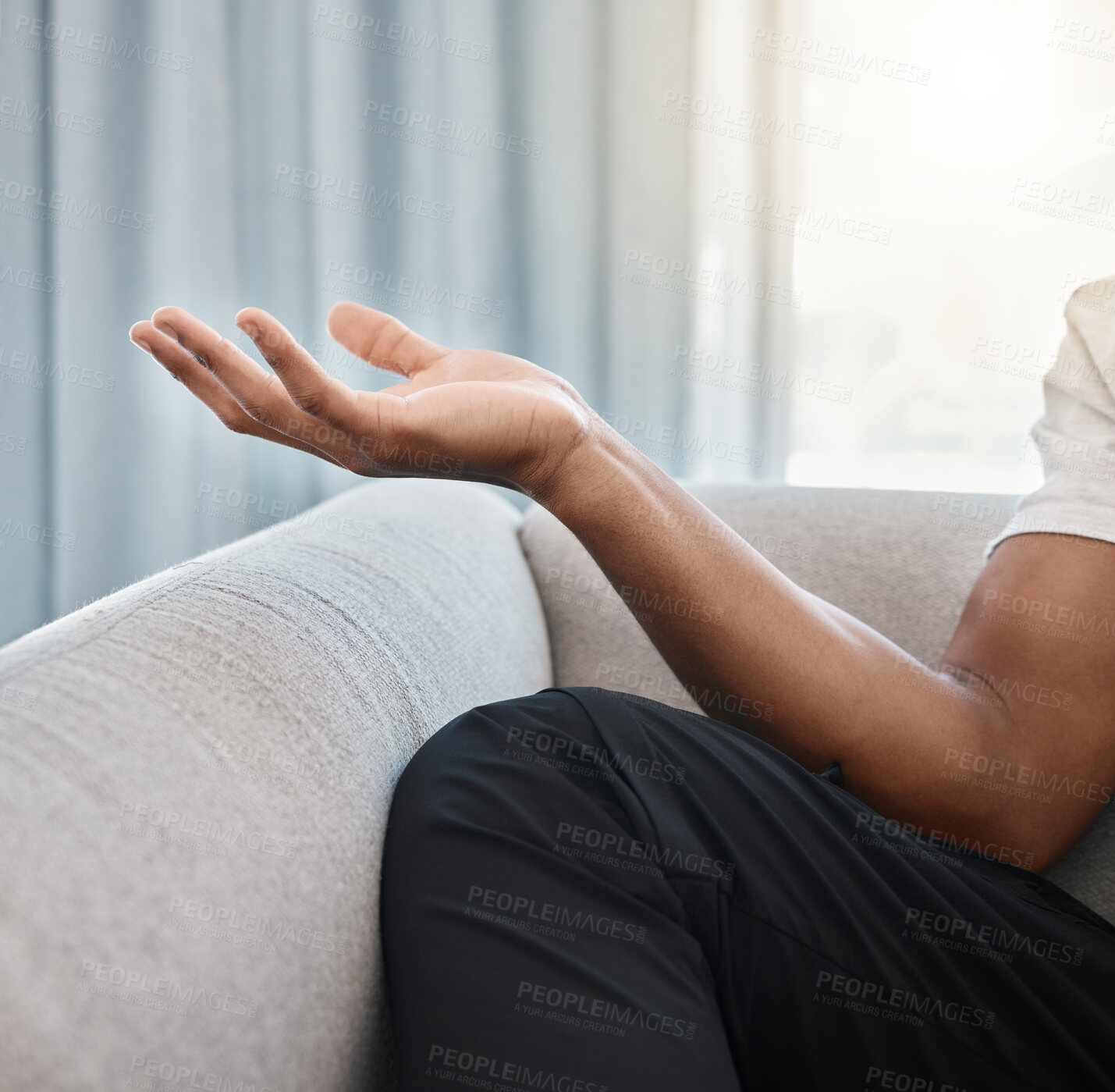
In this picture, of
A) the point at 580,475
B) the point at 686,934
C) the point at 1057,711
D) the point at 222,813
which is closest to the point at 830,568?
the point at 1057,711

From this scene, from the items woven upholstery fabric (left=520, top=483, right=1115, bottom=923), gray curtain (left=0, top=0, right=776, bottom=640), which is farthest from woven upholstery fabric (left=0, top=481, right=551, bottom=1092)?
gray curtain (left=0, top=0, right=776, bottom=640)

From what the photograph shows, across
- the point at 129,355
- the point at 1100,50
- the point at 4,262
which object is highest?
the point at 1100,50

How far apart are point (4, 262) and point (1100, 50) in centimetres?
211

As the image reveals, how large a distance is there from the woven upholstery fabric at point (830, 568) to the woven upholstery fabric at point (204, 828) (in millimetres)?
422

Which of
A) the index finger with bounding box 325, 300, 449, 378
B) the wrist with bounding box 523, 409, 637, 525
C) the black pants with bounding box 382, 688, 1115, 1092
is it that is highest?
the index finger with bounding box 325, 300, 449, 378

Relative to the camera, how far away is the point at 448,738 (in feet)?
1.69

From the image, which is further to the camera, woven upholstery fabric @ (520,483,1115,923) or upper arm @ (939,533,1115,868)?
woven upholstery fabric @ (520,483,1115,923)

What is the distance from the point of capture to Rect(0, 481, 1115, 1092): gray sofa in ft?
1.03

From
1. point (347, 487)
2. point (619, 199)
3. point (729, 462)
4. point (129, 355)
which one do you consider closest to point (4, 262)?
point (129, 355)

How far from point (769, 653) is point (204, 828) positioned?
43 cm

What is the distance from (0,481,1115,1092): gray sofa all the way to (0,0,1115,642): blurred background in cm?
105

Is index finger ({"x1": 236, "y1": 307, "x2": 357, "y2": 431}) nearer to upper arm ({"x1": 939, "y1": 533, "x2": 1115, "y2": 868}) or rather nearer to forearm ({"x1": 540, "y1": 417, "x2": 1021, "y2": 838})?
forearm ({"x1": 540, "y1": 417, "x2": 1021, "y2": 838})

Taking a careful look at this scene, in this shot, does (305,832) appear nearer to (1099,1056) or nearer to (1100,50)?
(1099,1056)

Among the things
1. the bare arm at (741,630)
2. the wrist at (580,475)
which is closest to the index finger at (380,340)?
the bare arm at (741,630)
